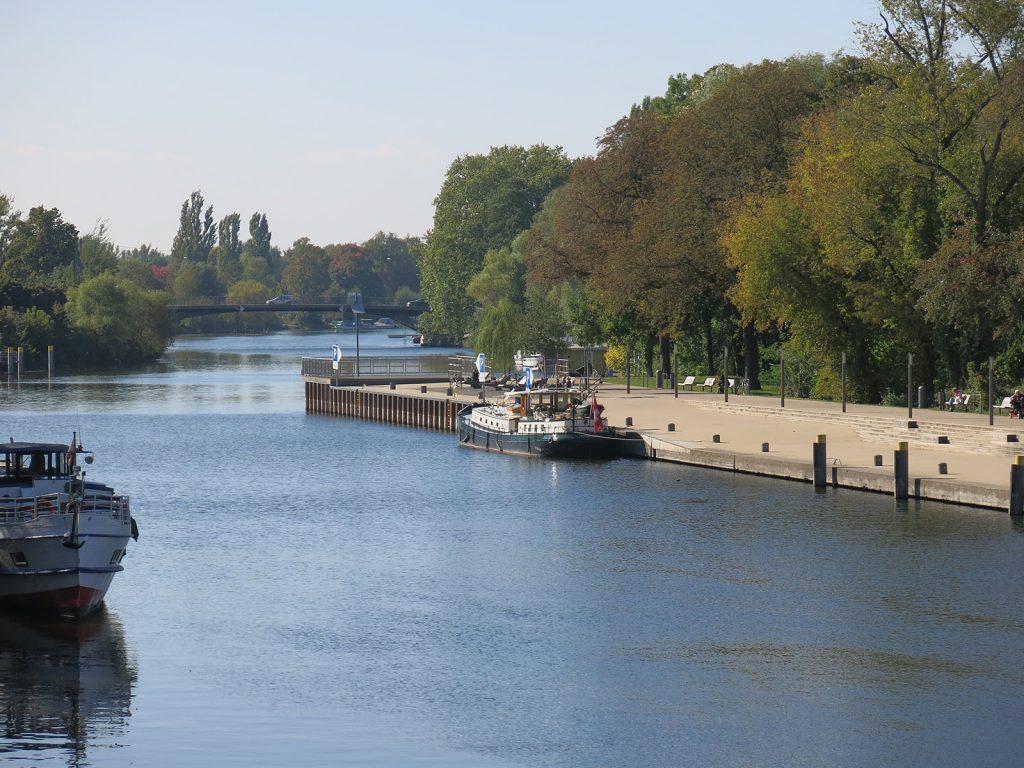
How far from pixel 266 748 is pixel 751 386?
65903 millimetres

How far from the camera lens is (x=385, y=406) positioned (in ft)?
328

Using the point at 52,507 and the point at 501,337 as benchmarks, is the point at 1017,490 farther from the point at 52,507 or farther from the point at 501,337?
the point at 501,337

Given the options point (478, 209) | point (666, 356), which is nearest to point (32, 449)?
point (666, 356)

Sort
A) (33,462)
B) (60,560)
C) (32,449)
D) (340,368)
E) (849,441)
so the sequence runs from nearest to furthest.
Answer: (60,560) < (32,449) < (33,462) < (849,441) < (340,368)

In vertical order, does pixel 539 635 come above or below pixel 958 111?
below

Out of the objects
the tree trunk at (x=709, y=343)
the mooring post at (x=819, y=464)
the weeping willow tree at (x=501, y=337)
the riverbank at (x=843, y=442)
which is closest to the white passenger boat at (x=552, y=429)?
the riverbank at (x=843, y=442)

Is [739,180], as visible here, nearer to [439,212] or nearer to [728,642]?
[728,642]

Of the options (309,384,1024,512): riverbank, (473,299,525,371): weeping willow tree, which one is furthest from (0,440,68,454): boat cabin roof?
(473,299,525,371): weeping willow tree

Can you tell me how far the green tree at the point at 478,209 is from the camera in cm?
18175

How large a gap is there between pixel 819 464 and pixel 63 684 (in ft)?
102

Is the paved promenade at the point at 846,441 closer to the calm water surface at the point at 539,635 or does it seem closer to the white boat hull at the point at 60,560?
the calm water surface at the point at 539,635

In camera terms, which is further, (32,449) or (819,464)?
(819,464)

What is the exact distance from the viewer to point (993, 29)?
67.4 metres

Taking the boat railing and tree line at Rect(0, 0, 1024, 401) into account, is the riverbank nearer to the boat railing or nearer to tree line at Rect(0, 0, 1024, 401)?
tree line at Rect(0, 0, 1024, 401)
